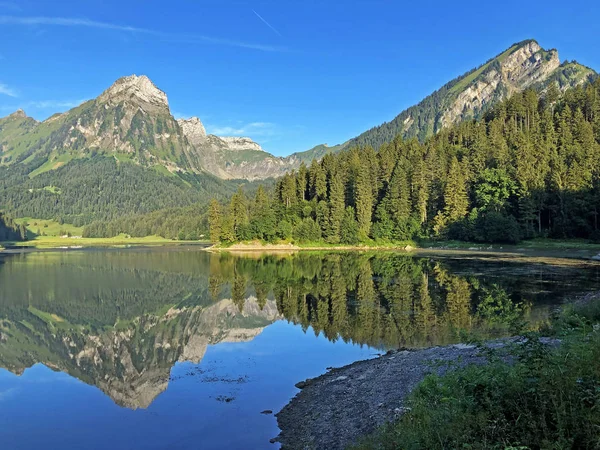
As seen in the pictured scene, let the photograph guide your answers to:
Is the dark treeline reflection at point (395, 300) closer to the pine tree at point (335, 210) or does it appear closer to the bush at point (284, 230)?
the pine tree at point (335, 210)

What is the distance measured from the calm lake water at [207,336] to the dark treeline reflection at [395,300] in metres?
0.17

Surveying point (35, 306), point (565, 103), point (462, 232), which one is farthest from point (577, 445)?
point (565, 103)

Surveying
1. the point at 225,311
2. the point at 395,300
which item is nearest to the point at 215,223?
the point at 225,311

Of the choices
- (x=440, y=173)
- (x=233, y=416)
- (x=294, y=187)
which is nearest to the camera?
(x=233, y=416)

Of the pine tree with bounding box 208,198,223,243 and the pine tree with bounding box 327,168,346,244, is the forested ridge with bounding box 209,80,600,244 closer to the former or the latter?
the pine tree with bounding box 327,168,346,244

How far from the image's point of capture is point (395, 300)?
4162 cm

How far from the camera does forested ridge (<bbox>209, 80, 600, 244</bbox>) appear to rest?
347 feet

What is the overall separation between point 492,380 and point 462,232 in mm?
109385

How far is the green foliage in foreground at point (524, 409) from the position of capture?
27.2ft

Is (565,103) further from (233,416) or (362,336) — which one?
(233,416)

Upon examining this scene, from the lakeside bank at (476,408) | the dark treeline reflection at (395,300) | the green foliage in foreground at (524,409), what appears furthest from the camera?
the dark treeline reflection at (395,300)

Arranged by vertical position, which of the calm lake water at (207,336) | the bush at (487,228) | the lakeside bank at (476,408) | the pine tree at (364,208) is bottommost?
the calm lake water at (207,336)

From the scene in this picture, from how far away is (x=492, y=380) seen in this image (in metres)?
10.3

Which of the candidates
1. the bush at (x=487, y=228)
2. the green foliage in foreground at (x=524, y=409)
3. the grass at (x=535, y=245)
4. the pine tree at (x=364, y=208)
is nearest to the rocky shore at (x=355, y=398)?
the green foliage in foreground at (x=524, y=409)
